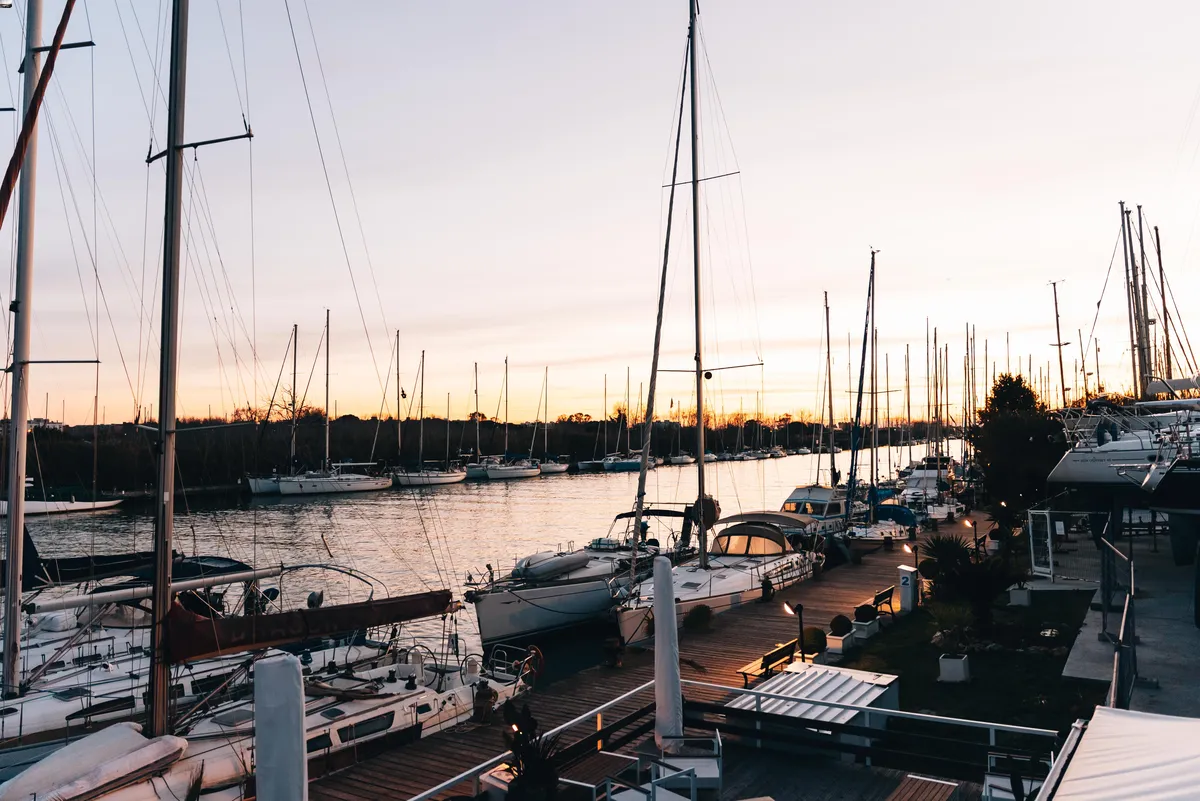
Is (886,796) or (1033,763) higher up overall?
(1033,763)

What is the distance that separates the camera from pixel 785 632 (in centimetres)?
2158

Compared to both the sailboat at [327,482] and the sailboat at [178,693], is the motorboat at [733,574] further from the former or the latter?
the sailboat at [327,482]

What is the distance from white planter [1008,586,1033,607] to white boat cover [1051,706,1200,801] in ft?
49.6

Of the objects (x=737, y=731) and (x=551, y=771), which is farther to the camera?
(x=737, y=731)

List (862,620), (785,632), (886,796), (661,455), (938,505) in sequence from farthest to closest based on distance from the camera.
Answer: (661,455) → (938,505) → (785,632) → (862,620) → (886,796)

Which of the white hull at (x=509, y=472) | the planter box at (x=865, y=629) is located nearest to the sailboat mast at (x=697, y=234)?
the planter box at (x=865, y=629)

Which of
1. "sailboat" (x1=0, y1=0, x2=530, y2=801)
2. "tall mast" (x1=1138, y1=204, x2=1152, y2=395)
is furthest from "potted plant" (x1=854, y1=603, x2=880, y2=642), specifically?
"tall mast" (x1=1138, y1=204, x2=1152, y2=395)

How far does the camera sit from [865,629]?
18969 millimetres

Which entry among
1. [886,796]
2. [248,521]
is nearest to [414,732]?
[886,796]

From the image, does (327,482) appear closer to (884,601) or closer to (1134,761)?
(884,601)

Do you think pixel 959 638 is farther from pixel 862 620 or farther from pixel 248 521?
pixel 248 521

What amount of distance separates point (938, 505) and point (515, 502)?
4346cm

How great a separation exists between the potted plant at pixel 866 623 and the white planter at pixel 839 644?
1.65 feet

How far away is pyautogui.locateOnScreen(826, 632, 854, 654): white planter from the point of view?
1788cm
